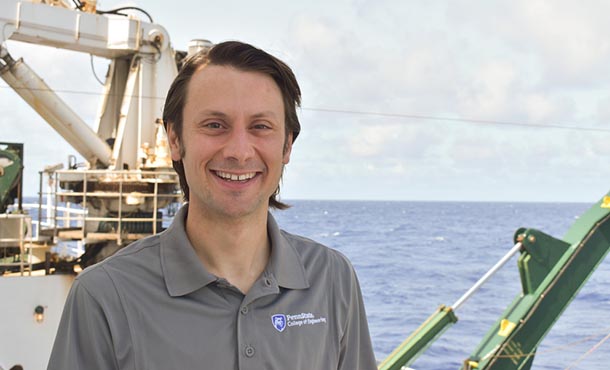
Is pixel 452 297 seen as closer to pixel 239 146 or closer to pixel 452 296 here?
pixel 452 296

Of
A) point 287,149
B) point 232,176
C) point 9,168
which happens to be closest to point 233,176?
point 232,176

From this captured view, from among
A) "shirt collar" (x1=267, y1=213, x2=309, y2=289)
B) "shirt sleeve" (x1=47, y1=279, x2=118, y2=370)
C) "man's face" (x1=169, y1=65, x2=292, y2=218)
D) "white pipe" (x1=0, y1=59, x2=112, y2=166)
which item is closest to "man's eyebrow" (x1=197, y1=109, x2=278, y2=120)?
"man's face" (x1=169, y1=65, x2=292, y2=218)

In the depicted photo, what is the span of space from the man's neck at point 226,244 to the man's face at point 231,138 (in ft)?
0.12

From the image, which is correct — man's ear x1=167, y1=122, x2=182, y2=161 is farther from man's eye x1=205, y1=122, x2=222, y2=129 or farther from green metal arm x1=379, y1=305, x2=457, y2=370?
green metal arm x1=379, y1=305, x2=457, y2=370

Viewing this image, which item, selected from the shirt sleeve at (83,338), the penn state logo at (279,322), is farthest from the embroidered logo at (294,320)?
the shirt sleeve at (83,338)

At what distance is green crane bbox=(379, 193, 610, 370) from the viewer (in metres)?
7.34

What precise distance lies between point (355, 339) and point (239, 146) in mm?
697

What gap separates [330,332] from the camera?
207 cm

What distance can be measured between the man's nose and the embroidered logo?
16.0 inches

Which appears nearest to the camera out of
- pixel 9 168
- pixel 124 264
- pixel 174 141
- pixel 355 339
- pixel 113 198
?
pixel 124 264

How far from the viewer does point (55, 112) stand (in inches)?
509

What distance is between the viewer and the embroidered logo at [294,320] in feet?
6.31

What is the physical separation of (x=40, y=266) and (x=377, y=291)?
2449 centimetres

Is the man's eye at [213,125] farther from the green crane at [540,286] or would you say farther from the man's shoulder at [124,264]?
the green crane at [540,286]
